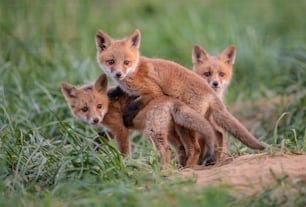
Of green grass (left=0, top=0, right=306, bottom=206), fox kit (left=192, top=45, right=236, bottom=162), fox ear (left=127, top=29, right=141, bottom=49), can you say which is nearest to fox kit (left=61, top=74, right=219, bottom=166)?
green grass (left=0, top=0, right=306, bottom=206)

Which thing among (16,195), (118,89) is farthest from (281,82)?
(16,195)

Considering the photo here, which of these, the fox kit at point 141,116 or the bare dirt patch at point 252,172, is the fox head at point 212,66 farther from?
the bare dirt patch at point 252,172

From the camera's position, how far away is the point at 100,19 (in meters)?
14.8

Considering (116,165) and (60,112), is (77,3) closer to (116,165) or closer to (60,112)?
(60,112)

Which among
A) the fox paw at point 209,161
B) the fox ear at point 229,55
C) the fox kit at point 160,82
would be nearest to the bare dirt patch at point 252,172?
the fox paw at point 209,161

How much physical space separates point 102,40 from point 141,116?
3.96 feet

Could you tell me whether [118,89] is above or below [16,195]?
above

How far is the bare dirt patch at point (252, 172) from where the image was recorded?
6340 millimetres

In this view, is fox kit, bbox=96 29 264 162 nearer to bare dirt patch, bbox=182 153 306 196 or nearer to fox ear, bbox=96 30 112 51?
fox ear, bbox=96 30 112 51

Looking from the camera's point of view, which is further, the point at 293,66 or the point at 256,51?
the point at 256,51

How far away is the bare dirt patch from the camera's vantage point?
634 centimetres

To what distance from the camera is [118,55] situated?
8.16m

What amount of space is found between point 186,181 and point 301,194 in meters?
1.00

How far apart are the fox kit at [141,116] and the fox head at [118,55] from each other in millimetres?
200
